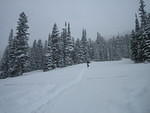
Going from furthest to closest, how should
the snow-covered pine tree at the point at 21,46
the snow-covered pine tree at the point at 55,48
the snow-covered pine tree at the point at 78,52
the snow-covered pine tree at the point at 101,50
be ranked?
the snow-covered pine tree at the point at 101,50 < the snow-covered pine tree at the point at 78,52 < the snow-covered pine tree at the point at 55,48 < the snow-covered pine tree at the point at 21,46

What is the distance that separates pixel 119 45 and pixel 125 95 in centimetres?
6476

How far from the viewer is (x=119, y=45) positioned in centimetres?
6494

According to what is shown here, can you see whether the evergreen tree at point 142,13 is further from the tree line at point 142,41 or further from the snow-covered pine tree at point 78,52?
the snow-covered pine tree at point 78,52

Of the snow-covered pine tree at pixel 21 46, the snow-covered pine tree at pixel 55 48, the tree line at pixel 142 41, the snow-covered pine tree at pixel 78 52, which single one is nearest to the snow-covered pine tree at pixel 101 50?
the snow-covered pine tree at pixel 78 52

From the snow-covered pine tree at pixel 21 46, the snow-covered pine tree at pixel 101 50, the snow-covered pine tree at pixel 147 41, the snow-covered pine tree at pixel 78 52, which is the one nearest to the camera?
the snow-covered pine tree at pixel 147 41

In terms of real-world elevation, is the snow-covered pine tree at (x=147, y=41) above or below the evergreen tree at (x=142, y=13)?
below

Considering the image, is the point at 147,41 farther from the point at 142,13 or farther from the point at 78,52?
the point at 78,52

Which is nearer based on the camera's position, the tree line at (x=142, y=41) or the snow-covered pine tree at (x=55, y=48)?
the tree line at (x=142, y=41)

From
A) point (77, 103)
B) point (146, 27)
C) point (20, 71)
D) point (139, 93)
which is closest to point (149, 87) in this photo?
point (139, 93)

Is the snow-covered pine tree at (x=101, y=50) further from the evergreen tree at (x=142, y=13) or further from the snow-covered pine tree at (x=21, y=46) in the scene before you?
the snow-covered pine tree at (x=21, y=46)

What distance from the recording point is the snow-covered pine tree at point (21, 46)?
24.5 metres

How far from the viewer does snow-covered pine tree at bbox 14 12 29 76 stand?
966 inches

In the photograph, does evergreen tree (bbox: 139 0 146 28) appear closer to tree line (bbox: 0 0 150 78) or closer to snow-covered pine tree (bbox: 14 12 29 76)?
tree line (bbox: 0 0 150 78)

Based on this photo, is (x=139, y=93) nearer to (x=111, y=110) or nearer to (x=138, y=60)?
(x=111, y=110)
